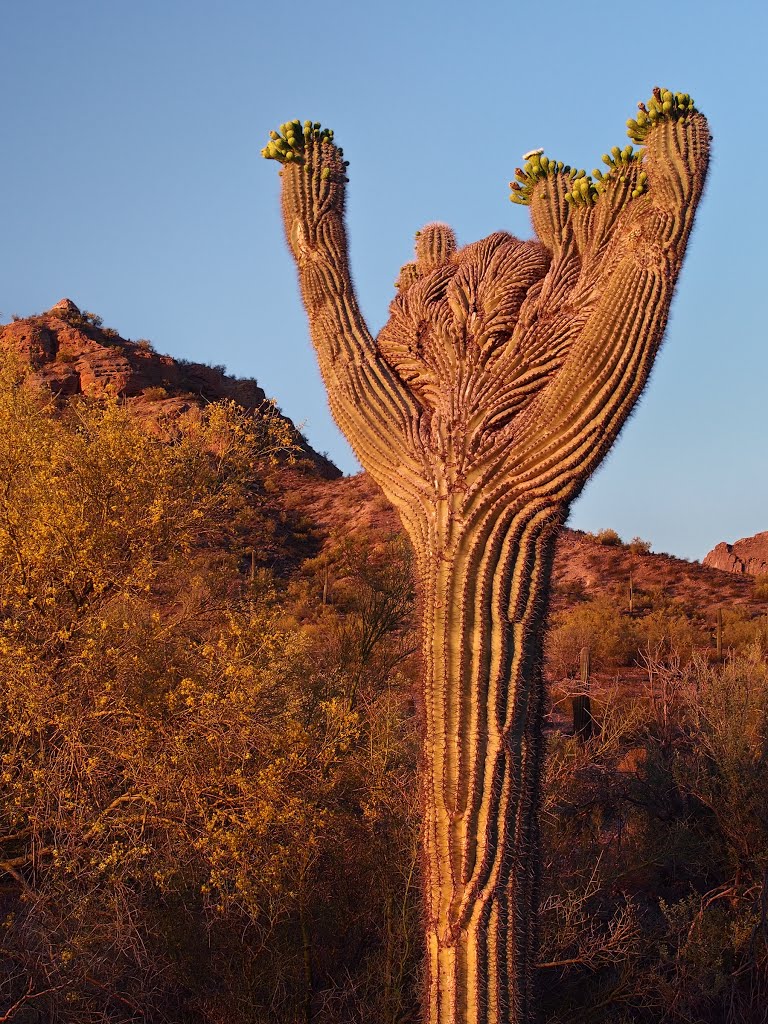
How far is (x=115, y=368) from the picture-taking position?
35562mm

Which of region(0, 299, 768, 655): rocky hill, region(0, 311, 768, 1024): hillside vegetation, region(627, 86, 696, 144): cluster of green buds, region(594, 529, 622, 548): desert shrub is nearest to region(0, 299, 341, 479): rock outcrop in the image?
region(0, 299, 768, 655): rocky hill

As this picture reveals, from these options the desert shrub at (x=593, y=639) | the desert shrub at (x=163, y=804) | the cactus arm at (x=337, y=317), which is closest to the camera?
the cactus arm at (x=337, y=317)

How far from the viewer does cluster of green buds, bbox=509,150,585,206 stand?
591cm

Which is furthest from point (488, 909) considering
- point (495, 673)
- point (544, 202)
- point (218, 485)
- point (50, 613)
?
point (218, 485)

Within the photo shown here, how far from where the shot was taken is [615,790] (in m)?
9.63

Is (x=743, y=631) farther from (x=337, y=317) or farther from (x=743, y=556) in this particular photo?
(x=337, y=317)

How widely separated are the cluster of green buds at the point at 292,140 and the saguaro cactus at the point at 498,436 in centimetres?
71

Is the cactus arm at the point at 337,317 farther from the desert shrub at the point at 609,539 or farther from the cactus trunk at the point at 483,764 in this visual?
the desert shrub at the point at 609,539

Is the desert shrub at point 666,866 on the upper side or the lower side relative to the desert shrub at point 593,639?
lower

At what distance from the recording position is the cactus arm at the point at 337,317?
5254 mm

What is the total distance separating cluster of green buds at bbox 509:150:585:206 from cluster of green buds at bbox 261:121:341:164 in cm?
116

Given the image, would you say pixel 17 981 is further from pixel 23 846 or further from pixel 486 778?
pixel 486 778

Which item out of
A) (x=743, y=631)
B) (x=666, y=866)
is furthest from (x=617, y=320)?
(x=743, y=631)

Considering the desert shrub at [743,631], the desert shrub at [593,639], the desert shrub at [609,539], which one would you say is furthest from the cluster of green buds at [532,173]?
the desert shrub at [609,539]
